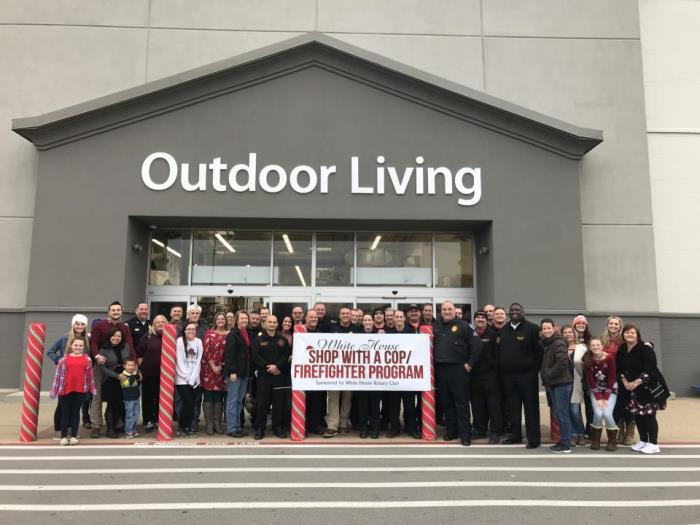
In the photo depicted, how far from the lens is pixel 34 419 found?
7676mm

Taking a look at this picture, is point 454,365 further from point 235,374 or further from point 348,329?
point 235,374

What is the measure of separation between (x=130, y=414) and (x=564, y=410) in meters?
6.45

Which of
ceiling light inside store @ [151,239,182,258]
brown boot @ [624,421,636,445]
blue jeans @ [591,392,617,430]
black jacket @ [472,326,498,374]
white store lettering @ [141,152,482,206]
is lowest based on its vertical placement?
brown boot @ [624,421,636,445]

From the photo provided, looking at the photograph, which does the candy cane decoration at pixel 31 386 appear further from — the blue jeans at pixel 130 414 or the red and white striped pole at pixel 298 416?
the red and white striped pole at pixel 298 416

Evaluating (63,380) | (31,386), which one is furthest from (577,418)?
(31,386)

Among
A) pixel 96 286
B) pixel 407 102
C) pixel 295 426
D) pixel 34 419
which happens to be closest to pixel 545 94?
pixel 407 102

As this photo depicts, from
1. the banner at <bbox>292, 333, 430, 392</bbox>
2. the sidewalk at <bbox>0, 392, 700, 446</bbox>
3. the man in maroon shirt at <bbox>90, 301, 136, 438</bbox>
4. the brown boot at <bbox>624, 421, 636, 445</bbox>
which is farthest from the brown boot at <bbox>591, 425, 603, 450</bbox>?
the man in maroon shirt at <bbox>90, 301, 136, 438</bbox>

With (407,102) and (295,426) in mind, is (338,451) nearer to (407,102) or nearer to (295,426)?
(295,426)

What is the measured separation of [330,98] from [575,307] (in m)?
7.66

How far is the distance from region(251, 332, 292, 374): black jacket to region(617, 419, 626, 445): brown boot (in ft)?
17.0

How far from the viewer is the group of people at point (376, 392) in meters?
7.20

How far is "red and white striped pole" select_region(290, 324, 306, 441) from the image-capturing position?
25.3 feet
